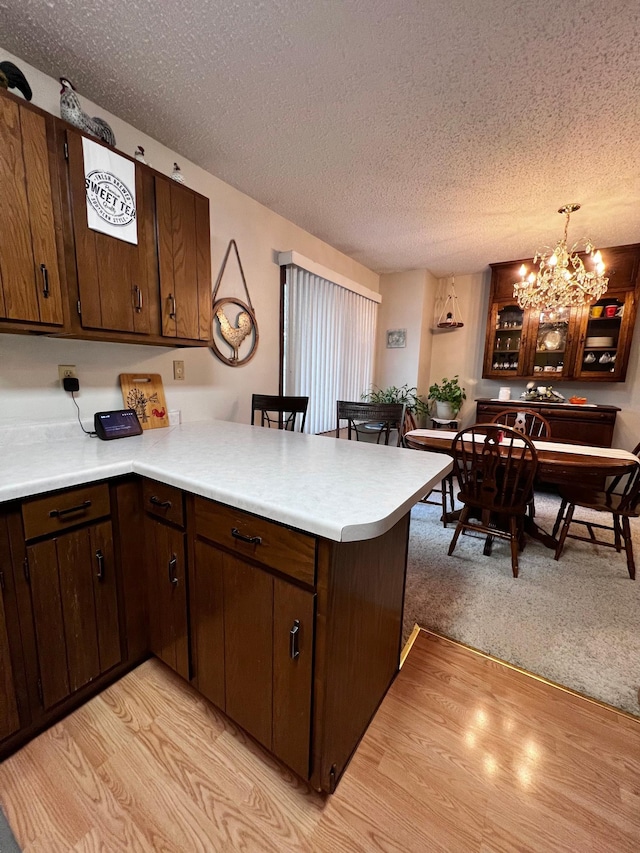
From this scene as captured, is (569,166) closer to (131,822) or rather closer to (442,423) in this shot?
(442,423)

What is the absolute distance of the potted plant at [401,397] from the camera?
4328 millimetres

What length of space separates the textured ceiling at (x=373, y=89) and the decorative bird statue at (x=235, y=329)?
88 cm

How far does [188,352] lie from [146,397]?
0.41 m

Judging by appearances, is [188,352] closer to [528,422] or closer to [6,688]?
[6,688]

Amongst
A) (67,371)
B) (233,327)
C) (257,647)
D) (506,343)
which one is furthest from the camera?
(506,343)

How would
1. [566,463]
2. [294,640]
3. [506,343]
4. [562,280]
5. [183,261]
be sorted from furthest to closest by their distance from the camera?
[506,343], [562,280], [566,463], [183,261], [294,640]

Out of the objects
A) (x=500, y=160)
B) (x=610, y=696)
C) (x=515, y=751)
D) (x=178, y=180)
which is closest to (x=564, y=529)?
(x=610, y=696)

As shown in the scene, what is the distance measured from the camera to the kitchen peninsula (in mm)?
897

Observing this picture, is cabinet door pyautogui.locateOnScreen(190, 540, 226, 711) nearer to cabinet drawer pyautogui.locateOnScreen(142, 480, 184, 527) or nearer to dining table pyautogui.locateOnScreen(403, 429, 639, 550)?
cabinet drawer pyautogui.locateOnScreen(142, 480, 184, 527)

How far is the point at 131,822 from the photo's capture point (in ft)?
3.16

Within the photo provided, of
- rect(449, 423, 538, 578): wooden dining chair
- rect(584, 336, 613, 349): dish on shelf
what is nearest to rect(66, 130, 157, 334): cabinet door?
rect(449, 423, 538, 578): wooden dining chair

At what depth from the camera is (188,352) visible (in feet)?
7.18

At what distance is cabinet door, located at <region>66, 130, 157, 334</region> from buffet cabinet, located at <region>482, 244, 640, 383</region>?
3765 mm

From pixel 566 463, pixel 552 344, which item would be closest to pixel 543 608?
pixel 566 463
